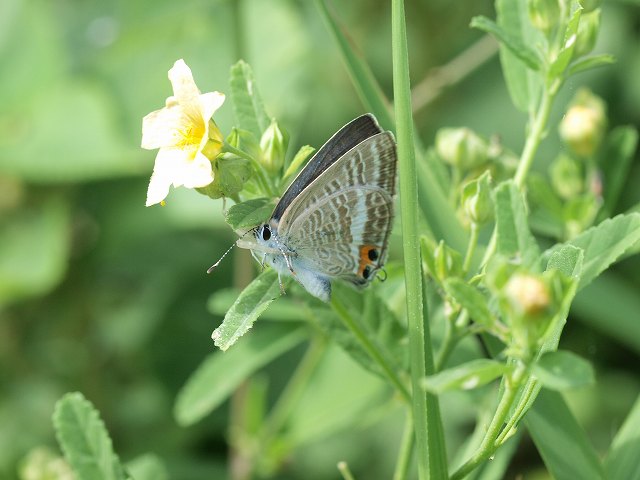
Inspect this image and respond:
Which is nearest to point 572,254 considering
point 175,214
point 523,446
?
point 523,446

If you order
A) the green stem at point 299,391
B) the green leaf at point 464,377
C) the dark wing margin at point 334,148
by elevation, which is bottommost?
the green stem at point 299,391

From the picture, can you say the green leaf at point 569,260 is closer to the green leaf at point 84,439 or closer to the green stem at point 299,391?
the green leaf at point 84,439

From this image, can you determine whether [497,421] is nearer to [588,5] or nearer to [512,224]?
[512,224]

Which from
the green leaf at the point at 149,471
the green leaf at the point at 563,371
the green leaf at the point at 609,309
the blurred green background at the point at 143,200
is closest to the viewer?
the green leaf at the point at 563,371

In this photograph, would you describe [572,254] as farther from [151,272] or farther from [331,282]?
[151,272]

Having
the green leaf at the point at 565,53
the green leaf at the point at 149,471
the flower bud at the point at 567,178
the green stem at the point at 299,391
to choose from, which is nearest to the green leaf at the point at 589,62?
the green leaf at the point at 565,53

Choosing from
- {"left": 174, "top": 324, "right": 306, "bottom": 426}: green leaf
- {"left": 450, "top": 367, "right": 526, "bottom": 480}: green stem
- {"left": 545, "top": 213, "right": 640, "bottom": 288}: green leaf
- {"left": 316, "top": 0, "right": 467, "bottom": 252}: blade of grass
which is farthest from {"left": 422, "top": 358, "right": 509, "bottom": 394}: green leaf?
{"left": 174, "top": 324, "right": 306, "bottom": 426}: green leaf
